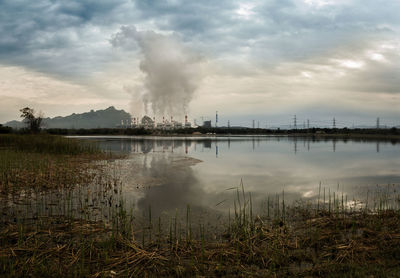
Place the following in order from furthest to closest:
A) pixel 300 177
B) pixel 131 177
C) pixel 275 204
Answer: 1. pixel 300 177
2. pixel 131 177
3. pixel 275 204

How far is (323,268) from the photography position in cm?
471

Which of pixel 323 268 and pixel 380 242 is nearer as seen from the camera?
pixel 323 268

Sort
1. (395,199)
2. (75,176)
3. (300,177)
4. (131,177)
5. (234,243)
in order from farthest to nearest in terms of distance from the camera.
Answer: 1. (300,177)
2. (131,177)
3. (75,176)
4. (395,199)
5. (234,243)

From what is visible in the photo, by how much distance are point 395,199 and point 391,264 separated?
698cm

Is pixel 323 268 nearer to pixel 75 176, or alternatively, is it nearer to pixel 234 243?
pixel 234 243

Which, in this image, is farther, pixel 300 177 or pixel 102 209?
pixel 300 177

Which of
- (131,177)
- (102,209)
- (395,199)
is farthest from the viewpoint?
(131,177)

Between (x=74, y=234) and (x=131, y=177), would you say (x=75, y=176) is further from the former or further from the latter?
(x=74, y=234)

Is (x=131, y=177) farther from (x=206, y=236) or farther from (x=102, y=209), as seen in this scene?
(x=206, y=236)

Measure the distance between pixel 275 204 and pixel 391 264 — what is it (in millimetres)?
4905

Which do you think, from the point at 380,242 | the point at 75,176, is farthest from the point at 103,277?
the point at 75,176

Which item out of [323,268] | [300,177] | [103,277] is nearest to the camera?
[103,277]

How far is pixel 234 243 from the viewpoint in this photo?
224 inches

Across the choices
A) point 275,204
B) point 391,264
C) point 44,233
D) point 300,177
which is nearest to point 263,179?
point 300,177
